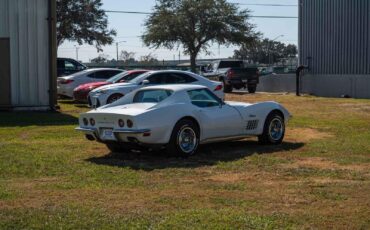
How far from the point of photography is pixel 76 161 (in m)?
10.4

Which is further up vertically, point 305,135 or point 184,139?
point 184,139

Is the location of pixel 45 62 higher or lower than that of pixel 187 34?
lower

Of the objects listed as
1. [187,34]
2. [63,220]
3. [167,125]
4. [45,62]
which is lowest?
[63,220]

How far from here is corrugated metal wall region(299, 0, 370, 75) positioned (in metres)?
31.3

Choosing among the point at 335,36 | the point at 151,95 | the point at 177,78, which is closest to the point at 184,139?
the point at 151,95

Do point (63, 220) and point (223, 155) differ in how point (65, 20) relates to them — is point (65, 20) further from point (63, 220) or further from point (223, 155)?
point (63, 220)

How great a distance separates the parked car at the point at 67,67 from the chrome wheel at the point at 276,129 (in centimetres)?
1921

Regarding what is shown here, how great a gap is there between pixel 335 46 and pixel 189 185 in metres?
26.0

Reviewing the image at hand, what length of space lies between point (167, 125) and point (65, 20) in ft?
124

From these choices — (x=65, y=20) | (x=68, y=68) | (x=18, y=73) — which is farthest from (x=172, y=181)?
Answer: (x=65, y=20)

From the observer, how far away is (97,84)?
77.4ft

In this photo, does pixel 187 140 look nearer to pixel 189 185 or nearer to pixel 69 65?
pixel 189 185

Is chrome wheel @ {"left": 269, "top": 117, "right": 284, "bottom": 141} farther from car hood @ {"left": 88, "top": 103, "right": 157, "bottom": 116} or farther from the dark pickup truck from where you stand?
the dark pickup truck

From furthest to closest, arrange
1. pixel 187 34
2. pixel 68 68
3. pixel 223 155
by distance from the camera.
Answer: pixel 187 34, pixel 68 68, pixel 223 155
